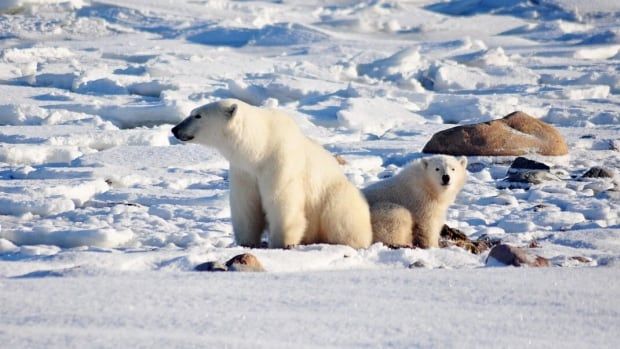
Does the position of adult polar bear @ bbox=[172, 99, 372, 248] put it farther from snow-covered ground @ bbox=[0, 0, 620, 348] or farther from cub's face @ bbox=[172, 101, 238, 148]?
snow-covered ground @ bbox=[0, 0, 620, 348]

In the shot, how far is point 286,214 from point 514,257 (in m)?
1.25

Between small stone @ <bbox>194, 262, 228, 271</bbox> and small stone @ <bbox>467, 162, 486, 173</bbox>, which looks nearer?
small stone @ <bbox>194, 262, 228, 271</bbox>

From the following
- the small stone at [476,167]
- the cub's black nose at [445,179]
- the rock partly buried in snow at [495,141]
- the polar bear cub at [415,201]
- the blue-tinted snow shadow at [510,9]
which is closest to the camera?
the polar bear cub at [415,201]

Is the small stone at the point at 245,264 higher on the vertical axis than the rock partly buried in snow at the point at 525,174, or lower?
higher

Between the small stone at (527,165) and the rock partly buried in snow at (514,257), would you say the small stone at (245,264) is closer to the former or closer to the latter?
the rock partly buried in snow at (514,257)

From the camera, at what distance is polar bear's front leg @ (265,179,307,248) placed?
488cm

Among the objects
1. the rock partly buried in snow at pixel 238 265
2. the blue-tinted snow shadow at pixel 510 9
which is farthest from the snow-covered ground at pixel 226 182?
the blue-tinted snow shadow at pixel 510 9

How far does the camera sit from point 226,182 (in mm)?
8289

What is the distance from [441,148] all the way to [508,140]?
29.0 inches

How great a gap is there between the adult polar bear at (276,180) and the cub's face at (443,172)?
0.82 meters

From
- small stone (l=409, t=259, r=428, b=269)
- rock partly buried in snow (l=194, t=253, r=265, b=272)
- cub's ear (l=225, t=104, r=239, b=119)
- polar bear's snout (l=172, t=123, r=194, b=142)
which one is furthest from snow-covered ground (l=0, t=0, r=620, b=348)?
cub's ear (l=225, t=104, r=239, b=119)

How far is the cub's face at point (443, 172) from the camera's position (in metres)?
5.92

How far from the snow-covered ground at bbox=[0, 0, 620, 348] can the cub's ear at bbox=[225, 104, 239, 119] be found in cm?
81

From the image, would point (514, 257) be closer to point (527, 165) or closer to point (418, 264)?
point (418, 264)
